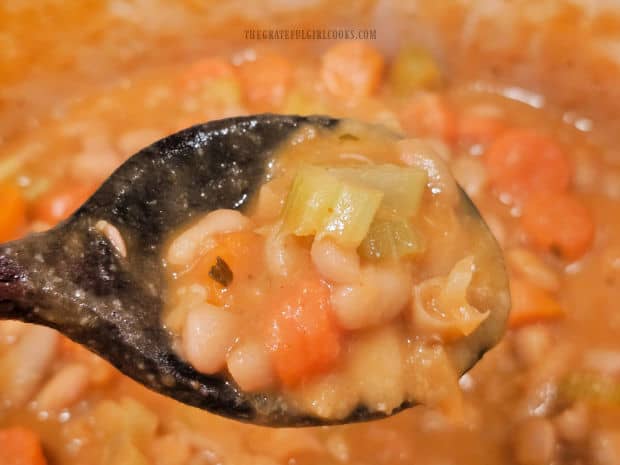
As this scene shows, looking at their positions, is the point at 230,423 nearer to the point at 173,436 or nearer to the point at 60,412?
the point at 173,436

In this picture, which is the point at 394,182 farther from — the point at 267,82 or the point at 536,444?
the point at 267,82

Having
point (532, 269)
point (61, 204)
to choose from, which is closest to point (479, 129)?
point (532, 269)

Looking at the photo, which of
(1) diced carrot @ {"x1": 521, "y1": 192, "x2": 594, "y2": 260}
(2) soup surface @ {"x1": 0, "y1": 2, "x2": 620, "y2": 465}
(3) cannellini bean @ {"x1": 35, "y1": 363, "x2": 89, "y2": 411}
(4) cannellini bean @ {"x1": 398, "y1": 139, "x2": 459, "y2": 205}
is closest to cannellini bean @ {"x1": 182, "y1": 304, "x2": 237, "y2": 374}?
(4) cannellini bean @ {"x1": 398, "y1": 139, "x2": 459, "y2": 205}

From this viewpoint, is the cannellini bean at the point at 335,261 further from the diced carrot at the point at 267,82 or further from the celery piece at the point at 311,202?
the diced carrot at the point at 267,82

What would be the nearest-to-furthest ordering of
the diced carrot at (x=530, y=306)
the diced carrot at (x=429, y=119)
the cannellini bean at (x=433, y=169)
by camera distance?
the cannellini bean at (x=433, y=169) < the diced carrot at (x=530, y=306) < the diced carrot at (x=429, y=119)

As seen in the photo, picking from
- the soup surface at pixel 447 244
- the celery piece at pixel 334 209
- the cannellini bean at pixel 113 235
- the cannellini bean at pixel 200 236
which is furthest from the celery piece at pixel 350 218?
the soup surface at pixel 447 244

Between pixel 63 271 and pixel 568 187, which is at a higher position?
pixel 63 271

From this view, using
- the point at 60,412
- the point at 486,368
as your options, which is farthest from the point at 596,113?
the point at 60,412
